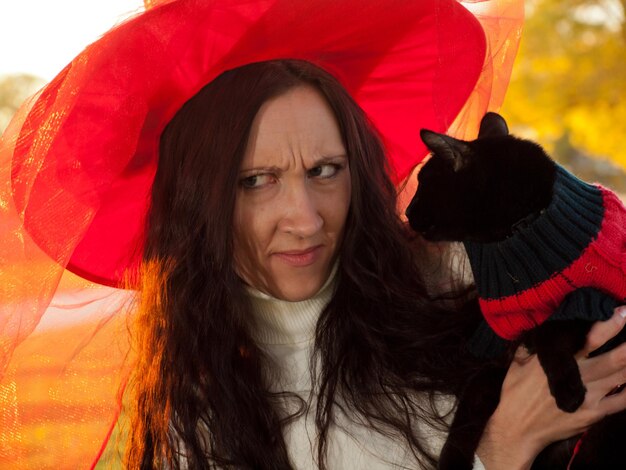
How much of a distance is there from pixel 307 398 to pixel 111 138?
2.39 feet

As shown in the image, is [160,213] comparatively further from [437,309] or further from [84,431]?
[437,309]

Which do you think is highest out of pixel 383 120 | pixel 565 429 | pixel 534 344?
pixel 383 120

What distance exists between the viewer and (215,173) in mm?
1765

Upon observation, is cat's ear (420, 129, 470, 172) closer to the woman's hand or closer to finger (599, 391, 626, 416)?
the woman's hand

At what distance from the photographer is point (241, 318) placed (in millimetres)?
1916

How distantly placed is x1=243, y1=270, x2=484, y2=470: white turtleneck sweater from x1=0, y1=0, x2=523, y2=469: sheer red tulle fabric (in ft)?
1.22

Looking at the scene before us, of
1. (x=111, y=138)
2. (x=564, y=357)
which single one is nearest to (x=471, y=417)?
(x=564, y=357)

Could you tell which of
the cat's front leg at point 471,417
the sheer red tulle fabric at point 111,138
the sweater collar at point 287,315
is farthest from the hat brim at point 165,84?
the cat's front leg at point 471,417

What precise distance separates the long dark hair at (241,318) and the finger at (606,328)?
0.35 meters

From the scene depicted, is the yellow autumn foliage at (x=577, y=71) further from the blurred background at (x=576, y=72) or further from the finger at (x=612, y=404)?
the finger at (x=612, y=404)

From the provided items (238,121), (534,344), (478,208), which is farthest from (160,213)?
(534,344)

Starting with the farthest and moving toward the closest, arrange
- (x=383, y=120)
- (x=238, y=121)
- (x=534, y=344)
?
(x=383, y=120) → (x=238, y=121) → (x=534, y=344)

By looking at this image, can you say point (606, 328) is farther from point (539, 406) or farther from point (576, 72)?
point (576, 72)

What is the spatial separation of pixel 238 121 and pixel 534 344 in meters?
0.77
